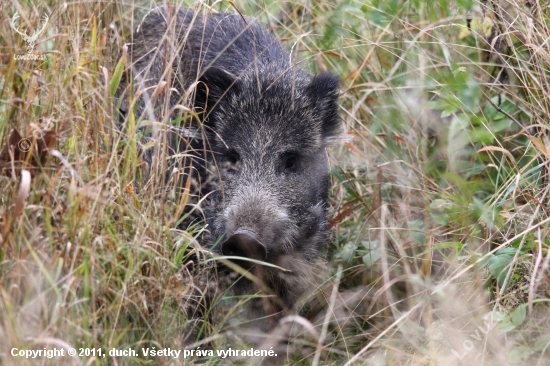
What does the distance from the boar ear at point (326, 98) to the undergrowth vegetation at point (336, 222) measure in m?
0.16

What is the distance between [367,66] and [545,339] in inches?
94.9

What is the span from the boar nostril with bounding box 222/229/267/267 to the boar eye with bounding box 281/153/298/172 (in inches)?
26.9

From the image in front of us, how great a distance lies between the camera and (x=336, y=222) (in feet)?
13.9

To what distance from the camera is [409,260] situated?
386 centimetres

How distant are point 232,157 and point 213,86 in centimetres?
39

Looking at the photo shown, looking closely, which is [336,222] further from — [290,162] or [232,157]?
[232,157]

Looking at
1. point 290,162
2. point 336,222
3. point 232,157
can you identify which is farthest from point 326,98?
point 336,222

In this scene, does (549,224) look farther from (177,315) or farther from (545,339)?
(177,315)

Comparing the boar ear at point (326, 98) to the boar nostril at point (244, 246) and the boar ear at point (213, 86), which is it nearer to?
the boar ear at point (213, 86)

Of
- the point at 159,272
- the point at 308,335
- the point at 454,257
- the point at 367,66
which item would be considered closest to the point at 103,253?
the point at 159,272

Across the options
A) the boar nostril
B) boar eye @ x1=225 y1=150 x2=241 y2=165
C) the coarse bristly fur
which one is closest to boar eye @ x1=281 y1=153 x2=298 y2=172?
the coarse bristly fur

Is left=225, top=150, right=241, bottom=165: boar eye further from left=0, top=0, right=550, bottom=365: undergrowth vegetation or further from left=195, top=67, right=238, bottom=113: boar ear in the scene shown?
left=0, top=0, right=550, bottom=365: undergrowth vegetation

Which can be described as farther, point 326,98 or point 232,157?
point 326,98

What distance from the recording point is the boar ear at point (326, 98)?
156 inches
